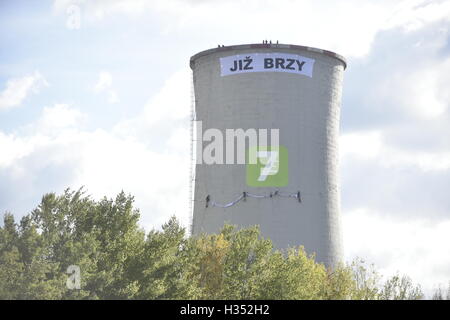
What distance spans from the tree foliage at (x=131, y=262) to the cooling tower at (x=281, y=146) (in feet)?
8.68

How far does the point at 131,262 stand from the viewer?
3012 cm

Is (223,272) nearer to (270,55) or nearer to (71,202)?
(71,202)

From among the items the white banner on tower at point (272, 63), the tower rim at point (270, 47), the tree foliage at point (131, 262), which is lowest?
the tree foliage at point (131, 262)

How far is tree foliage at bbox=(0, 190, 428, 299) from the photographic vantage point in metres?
27.3

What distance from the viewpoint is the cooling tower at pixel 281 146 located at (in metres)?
39.8

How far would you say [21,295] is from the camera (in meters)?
26.3

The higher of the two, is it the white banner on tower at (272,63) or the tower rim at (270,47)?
the tower rim at (270,47)

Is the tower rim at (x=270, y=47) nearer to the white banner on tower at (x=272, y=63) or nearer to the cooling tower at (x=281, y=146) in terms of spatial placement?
the cooling tower at (x=281, y=146)

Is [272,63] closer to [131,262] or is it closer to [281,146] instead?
[281,146]

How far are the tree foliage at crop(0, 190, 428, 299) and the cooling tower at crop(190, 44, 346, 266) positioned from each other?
8.68 ft

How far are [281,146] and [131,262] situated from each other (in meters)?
12.2

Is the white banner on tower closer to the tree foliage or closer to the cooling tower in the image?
the cooling tower

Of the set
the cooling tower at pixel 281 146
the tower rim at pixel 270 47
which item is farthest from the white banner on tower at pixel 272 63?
the tower rim at pixel 270 47

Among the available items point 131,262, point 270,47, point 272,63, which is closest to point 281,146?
point 272,63
